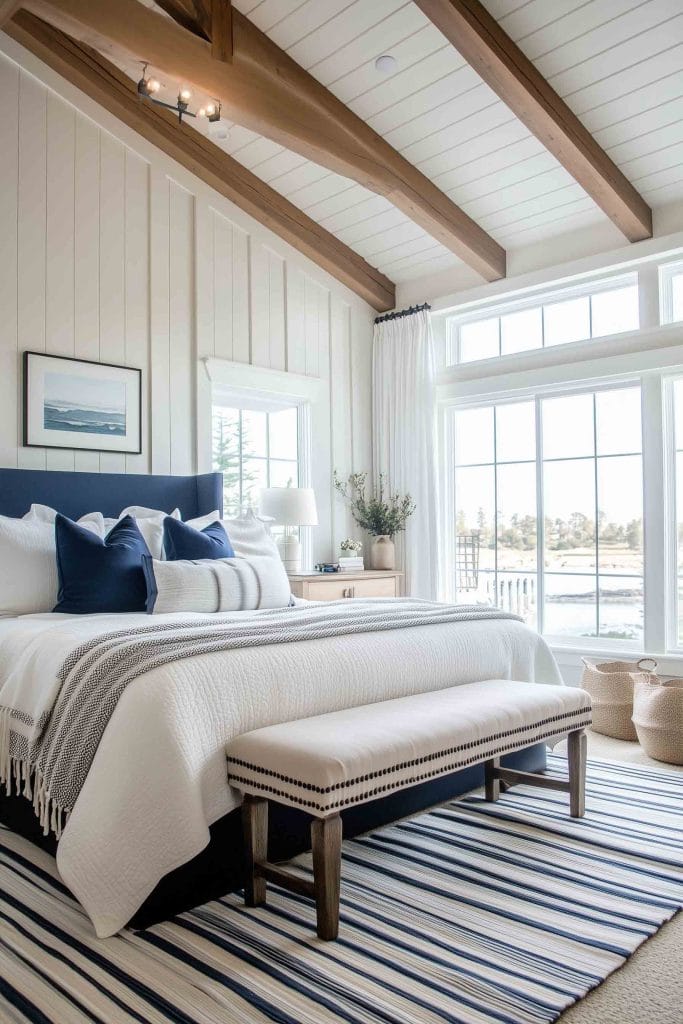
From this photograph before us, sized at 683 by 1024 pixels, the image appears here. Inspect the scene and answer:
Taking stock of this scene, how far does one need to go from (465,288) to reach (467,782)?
137 inches

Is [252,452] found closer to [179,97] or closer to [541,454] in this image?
[541,454]

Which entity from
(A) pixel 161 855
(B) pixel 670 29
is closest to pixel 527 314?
(B) pixel 670 29

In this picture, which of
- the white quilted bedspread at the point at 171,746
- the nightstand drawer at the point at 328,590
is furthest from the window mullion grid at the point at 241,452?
the white quilted bedspread at the point at 171,746

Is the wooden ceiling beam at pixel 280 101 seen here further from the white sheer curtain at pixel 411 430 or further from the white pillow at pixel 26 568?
the white pillow at pixel 26 568

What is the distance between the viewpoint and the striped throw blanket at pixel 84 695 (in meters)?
2.25

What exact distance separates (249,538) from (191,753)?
80.1 inches

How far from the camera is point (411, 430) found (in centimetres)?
580

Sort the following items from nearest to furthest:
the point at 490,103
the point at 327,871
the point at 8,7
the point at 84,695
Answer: the point at 327,871 < the point at 84,695 < the point at 8,7 < the point at 490,103

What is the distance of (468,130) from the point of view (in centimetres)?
448

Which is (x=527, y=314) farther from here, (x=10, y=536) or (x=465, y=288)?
(x=10, y=536)

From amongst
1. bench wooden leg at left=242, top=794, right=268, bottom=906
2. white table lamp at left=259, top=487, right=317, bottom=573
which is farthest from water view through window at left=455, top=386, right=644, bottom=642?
bench wooden leg at left=242, top=794, right=268, bottom=906

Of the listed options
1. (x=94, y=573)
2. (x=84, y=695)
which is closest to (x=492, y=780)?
(x=84, y=695)

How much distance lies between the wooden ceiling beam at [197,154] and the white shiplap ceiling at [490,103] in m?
0.10

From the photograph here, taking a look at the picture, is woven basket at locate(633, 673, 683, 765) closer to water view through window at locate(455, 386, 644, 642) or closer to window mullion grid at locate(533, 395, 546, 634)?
water view through window at locate(455, 386, 644, 642)
